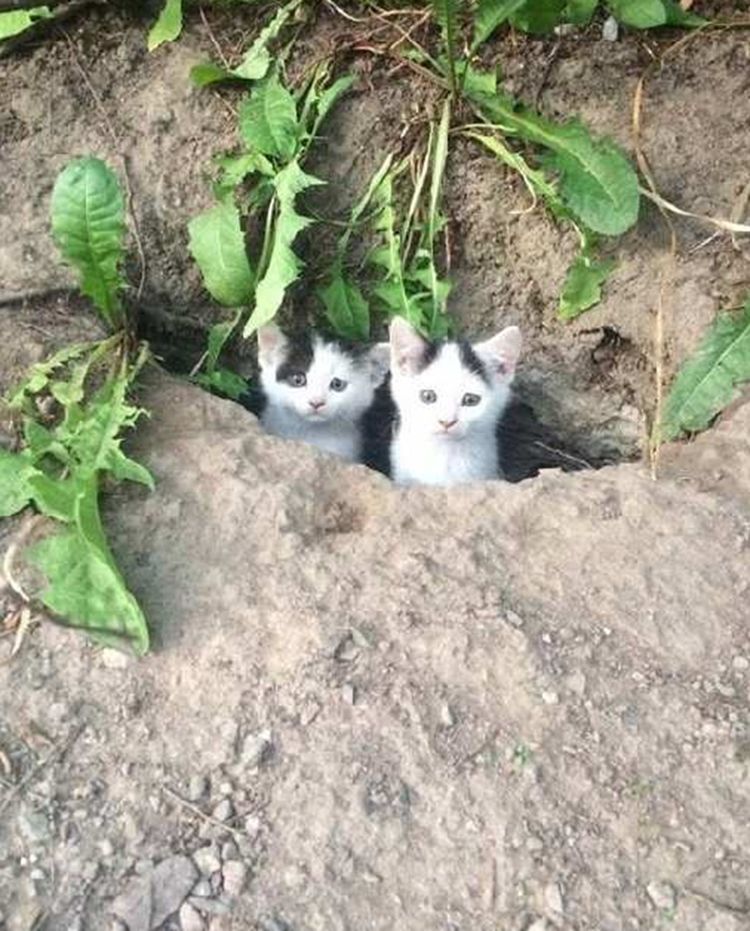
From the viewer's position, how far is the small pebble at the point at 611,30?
5008 mm

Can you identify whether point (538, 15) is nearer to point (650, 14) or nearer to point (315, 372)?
point (650, 14)

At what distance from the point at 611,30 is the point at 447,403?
1732 mm

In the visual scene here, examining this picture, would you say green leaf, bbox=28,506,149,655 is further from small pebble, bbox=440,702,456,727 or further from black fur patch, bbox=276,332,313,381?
black fur patch, bbox=276,332,313,381

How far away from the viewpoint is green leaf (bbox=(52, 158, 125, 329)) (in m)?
3.95

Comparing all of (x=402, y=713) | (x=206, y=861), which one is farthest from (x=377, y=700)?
(x=206, y=861)

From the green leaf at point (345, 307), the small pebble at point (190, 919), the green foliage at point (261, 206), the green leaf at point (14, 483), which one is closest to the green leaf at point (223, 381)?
the green foliage at point (261, 206)

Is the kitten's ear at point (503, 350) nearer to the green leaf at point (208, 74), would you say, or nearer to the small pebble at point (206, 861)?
the green leaf at point (208, 74)

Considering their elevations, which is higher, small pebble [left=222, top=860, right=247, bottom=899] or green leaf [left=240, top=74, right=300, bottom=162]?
green leaf [left=240, top=74, right=300, bottom=162]

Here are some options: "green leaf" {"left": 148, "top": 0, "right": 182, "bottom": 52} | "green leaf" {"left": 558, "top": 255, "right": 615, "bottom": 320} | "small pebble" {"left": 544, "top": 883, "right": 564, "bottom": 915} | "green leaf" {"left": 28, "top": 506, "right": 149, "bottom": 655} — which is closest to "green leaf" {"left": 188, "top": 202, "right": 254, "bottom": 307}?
"green leaf" {"left": 148, "top": 0, "right": 182, "bottom": 52}

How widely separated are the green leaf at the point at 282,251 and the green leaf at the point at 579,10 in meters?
1.27

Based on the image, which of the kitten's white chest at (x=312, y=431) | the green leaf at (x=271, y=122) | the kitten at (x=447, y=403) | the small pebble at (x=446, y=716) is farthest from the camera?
the kitten's white chest at (x=312, y=431)

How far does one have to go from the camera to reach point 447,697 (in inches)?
128

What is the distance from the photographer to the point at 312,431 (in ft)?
18.1

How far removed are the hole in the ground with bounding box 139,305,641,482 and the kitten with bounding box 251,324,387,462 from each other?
31 cm
